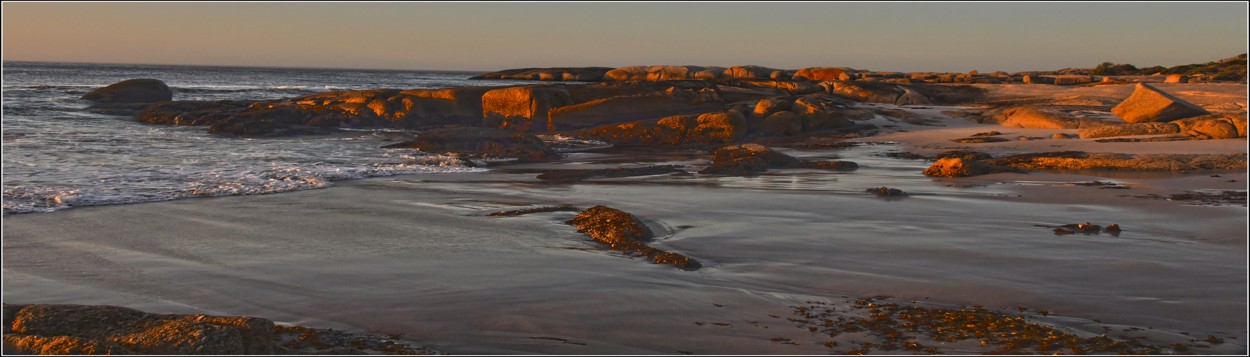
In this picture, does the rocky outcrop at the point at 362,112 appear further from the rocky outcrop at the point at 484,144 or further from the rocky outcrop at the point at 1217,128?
the rocky outcrop at the point at 1217,128

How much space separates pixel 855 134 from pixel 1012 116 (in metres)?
3.75

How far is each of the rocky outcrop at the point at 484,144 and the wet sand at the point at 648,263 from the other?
14.7ft

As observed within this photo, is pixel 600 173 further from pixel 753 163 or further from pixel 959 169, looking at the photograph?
pixel 959 169

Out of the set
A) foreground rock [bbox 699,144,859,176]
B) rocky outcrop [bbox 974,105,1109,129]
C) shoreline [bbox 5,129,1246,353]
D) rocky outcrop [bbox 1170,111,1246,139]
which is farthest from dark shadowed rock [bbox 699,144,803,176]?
rocky outcrop [bbox 974,105,1109,129]

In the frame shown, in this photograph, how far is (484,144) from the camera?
1421 cm

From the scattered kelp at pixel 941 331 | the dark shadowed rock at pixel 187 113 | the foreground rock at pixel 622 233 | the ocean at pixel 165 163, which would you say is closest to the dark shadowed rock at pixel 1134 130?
the ocean at pixel 165 163

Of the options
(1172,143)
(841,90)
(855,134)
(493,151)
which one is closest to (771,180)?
(493,151)

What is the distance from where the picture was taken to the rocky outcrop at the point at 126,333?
353cm

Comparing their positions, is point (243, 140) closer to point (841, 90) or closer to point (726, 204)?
point (726, 204)

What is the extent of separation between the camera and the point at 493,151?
13938 mm

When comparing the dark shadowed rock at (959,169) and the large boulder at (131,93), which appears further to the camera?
the large boulder at (131,93)

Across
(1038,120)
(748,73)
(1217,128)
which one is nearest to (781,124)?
(1038,120)

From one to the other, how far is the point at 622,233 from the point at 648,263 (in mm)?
779

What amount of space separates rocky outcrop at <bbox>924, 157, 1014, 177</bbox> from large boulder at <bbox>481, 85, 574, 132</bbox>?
10817mm
